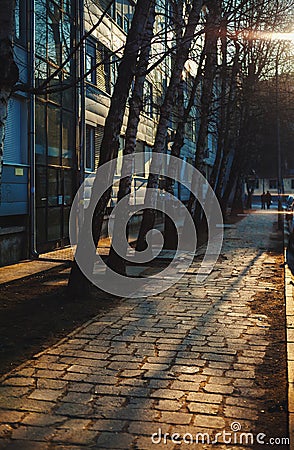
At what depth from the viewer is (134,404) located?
15.8ft

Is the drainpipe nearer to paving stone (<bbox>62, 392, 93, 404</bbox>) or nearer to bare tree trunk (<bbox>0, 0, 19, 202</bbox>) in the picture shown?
bare tree trunk (<bbox>0, 0, 19, 202</bbox>)

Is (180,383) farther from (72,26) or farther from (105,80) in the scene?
(105,80)

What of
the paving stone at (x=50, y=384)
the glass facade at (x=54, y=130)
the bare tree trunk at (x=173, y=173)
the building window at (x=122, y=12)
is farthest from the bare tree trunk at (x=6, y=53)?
the building window at (x=122, y=12)

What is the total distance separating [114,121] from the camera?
9414 millimetres

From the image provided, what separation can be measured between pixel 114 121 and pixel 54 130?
7473 millimetres

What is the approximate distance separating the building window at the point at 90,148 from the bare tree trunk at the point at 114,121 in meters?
10.9

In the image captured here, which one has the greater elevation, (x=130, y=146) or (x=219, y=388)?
(x=130, y=146)

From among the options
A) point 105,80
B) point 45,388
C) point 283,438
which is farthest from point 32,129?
point 283,438

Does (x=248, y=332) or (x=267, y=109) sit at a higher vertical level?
(x=267, y=109)

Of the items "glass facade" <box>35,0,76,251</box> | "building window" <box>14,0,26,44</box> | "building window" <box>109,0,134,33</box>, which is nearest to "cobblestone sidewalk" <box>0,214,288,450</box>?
"glass facade" <box>35,0,76,251</box>

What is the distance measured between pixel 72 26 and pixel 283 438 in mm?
15599

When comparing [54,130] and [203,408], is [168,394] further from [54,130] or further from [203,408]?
[54,130]

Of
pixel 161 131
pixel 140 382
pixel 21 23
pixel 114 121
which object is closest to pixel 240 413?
pixel 140 382

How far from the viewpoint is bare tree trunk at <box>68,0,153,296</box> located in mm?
9109
